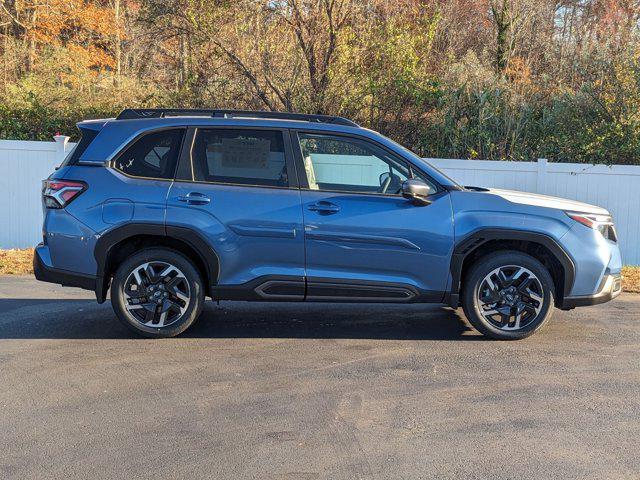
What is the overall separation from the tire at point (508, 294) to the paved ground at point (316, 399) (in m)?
0.17

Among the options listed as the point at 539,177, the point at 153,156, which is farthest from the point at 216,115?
the point at 539,177

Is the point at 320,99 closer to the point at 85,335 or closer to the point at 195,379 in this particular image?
the point at 85,335

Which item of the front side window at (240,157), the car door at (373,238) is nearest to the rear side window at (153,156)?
the front side window at (240,157)

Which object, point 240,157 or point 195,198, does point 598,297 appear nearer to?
point 240,157

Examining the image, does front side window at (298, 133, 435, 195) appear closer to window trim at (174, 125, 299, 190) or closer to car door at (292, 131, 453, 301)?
car door at (292, 131, 453, 301)

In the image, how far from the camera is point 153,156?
6402 millimetres

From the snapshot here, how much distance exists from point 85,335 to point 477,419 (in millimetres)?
3674

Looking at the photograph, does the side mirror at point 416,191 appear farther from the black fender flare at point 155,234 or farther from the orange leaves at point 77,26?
the orange leaves at point 77,26

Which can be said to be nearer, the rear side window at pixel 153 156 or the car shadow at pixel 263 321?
the rear side window at pixel 153 156

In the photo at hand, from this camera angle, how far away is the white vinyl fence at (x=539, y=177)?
1209 centimetres

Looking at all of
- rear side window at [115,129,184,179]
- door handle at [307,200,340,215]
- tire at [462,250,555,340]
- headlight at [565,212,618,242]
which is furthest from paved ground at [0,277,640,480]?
rear side window at [115,129,184,179]

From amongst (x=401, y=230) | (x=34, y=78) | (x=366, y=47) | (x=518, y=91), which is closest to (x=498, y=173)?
(x=518, y=91)

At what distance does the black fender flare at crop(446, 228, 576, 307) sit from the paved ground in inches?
25.2

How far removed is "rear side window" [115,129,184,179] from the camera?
636 centimetres
